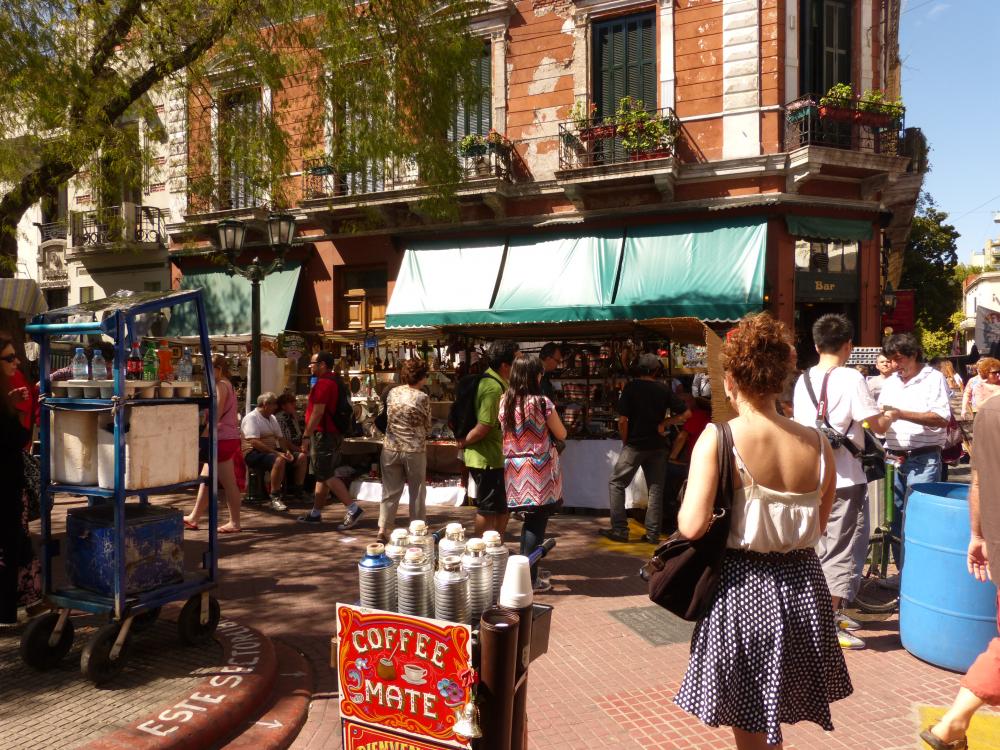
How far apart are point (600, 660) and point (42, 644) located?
124 inches

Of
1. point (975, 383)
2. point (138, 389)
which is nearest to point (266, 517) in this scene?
point (138, 389)

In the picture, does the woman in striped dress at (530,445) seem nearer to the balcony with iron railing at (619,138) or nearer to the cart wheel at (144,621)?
the cart wheel at (144,621)

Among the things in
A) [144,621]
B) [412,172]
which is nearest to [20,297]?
[144,621]

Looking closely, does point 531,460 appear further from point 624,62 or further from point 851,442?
point 624,62

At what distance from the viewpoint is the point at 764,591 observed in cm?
256

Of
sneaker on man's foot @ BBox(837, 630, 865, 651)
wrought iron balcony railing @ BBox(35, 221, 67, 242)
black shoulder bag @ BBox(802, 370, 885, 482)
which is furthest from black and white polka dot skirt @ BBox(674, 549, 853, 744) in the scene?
wrought iron balcony railing @ BBox(35, 221, 67, 242)

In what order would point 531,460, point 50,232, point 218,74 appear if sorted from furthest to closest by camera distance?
point 50,232
point 218,74
point 531,460

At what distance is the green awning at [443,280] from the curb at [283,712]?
10.7 metres

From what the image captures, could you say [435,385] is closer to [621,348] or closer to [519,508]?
[621,348]

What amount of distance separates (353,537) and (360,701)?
519cm

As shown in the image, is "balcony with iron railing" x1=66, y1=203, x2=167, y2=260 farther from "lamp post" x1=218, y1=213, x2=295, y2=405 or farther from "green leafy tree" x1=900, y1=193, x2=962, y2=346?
"green leafy tree" x1=900, y1=193, x2=962, y2=346

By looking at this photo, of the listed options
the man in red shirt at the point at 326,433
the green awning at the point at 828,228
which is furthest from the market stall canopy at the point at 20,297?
the green awning at the point at 828,228

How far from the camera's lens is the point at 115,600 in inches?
157

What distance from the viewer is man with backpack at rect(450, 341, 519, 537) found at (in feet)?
19.4
